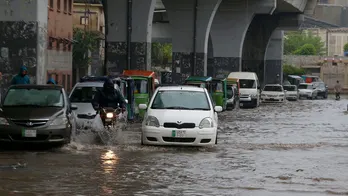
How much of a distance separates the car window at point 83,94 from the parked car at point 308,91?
70083 millimetres

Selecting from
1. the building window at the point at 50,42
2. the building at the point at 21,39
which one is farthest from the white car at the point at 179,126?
the building window at the point at 50,42

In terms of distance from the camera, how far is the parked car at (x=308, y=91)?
313ft

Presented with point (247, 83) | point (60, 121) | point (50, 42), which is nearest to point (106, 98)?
point (60, 121)

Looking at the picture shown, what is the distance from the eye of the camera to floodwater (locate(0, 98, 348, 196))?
1407cm

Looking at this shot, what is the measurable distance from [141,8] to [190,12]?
540 inches

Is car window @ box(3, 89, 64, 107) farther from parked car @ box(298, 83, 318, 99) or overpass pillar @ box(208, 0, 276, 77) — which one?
parked car @ box(298, 83, 318, 99)

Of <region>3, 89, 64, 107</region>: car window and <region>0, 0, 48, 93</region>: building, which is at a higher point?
<region>0, 0, 48, 93</region>: building

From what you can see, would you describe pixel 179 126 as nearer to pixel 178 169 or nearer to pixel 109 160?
pixel 109 160

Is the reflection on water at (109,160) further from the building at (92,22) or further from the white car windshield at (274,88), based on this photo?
the building at (92,22)

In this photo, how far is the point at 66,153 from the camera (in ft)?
65.8

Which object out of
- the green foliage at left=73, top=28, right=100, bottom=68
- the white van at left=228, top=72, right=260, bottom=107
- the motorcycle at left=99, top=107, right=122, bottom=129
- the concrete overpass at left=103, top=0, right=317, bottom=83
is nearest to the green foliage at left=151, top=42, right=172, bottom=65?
the concrete overpass at left=103, top=0, right=317, bottom=83

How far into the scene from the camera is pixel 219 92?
53.3 meters

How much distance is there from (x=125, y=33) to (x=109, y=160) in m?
29.2

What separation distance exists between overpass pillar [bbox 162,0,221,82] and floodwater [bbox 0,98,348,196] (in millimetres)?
34741
